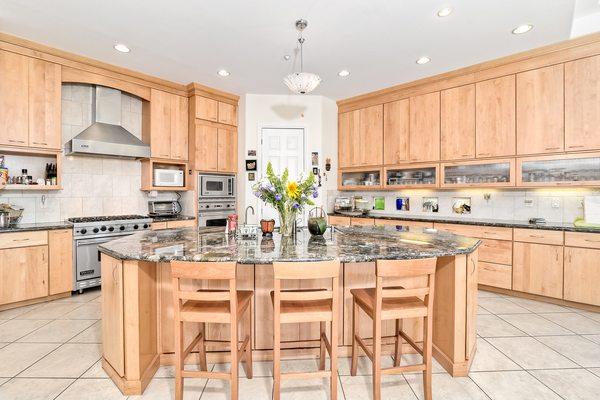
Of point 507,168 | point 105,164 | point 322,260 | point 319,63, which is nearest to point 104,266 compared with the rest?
point 322,260

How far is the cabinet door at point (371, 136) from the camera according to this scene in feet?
16.4

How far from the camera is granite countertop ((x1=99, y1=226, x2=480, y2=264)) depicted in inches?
67.2

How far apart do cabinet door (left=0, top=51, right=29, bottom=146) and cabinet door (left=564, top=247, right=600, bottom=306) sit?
6287mm

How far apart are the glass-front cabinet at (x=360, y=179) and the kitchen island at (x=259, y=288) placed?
281cm

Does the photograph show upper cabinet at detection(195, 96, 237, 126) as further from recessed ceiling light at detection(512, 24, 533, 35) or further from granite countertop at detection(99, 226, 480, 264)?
recessed ceiling light at detection(512, 24, 533, 35)

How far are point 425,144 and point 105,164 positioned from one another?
484 centimetres

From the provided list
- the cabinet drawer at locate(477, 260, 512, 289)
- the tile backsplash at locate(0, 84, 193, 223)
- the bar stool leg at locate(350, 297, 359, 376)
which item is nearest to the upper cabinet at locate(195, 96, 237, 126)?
the tile backsplash at locate(0, 84, 193, 223)

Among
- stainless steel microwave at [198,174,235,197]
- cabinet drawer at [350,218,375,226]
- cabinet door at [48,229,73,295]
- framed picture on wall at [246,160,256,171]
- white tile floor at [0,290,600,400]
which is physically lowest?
white tile floor at [0,290,600,400]

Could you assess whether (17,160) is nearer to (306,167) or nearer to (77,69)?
(77,69)

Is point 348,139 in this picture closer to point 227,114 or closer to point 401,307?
point 227,114

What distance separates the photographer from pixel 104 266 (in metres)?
1.99

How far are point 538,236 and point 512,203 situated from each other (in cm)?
78

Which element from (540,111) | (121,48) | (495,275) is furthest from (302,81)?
(495,275)

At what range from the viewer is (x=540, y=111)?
11.6 feet
